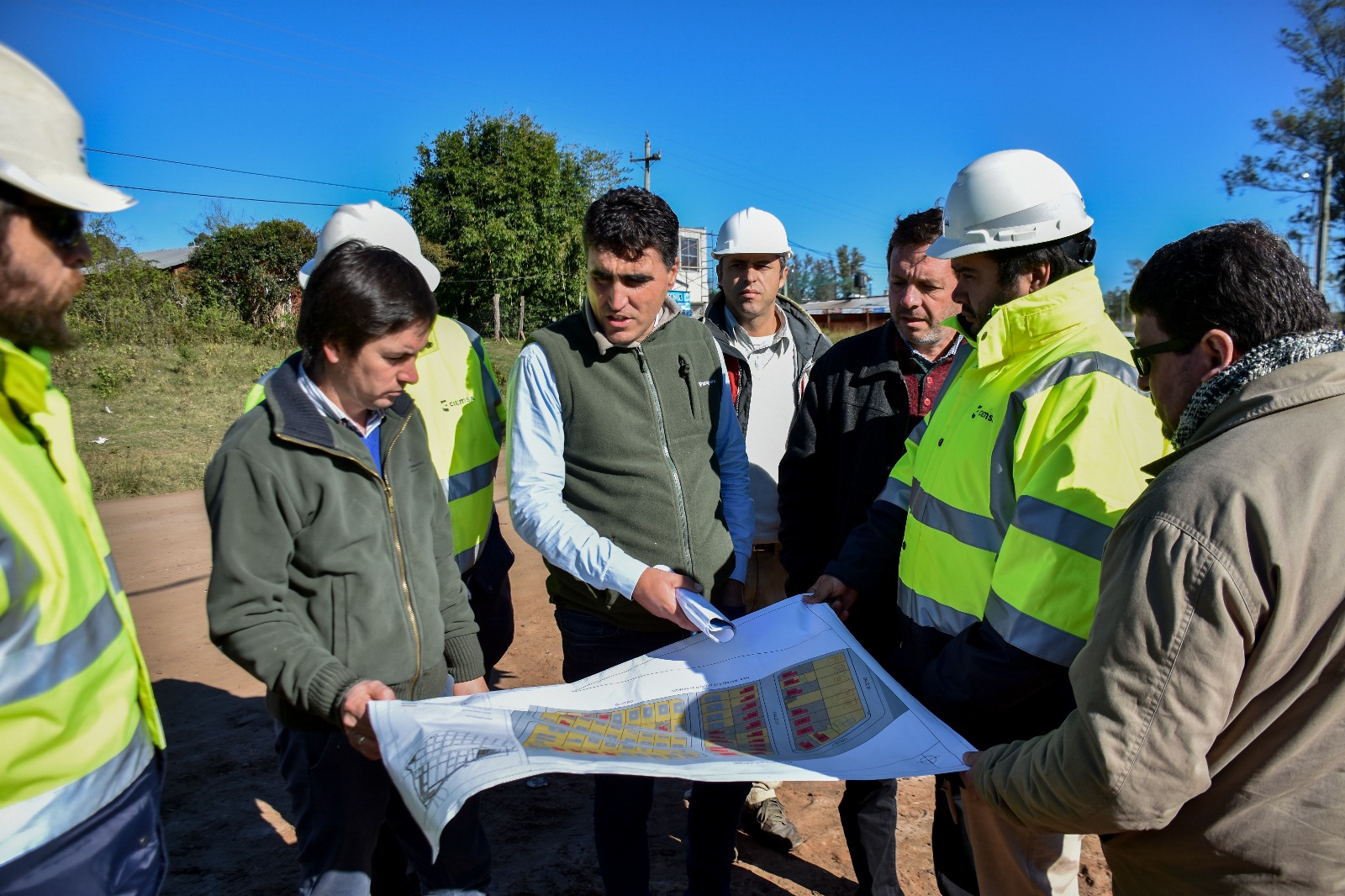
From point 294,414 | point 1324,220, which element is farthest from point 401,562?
point 1324,220

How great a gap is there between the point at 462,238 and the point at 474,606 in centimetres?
3008

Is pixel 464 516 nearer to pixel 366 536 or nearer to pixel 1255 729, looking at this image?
pixel 366 536

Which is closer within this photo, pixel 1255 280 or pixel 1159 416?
pixel 1255 280

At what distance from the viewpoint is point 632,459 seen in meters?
2.58

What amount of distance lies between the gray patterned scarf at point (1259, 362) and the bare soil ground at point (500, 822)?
231 centimetres

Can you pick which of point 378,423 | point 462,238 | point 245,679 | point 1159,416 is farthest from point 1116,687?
point 462,238

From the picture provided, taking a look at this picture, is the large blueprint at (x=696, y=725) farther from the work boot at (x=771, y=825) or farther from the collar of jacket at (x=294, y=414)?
the work boot at (x=771, y=825)

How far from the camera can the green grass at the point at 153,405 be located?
9.84m

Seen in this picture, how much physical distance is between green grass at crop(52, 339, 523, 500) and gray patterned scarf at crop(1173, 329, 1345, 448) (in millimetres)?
7856

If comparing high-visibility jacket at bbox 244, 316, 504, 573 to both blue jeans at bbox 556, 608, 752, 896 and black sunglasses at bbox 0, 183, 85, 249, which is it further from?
black sunglasses at bbox 0, 183, 85, 249

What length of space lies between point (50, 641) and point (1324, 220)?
2936 centimetres

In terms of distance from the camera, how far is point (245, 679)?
4.64 metres

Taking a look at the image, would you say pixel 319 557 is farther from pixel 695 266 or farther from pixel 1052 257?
pixel 695 266

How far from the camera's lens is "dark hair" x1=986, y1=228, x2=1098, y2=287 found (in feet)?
6.59
